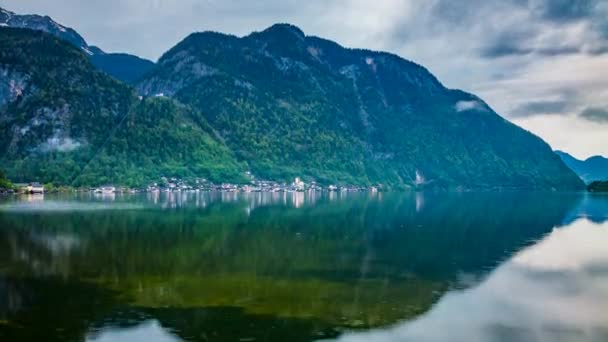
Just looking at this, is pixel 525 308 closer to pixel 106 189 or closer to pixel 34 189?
pixel 34 189

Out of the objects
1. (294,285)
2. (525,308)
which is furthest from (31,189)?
(525,308)

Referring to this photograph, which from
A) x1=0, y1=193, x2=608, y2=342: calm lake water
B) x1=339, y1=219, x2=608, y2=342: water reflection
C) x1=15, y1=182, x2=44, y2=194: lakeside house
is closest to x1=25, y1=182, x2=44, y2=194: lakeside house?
x1=15, y1=182, x2=44, y2=194: lakeside house

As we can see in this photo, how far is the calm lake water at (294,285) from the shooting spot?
2242cm

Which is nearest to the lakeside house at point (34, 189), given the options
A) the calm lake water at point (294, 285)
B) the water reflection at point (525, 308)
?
the calm lake water at point (294, 285)

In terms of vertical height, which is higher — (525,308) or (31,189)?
(31,189)

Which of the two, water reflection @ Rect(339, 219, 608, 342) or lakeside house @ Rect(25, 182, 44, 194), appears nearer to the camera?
water reflection @ Rect(339, 219, 608, 342)

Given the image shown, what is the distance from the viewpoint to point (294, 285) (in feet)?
99.4

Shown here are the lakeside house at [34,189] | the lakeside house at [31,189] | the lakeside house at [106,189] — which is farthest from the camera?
the lakeside house at [106,189]

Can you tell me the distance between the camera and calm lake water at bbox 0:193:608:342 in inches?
883

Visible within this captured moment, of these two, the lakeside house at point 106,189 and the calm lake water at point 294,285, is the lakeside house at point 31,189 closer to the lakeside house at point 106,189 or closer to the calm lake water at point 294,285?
the lakeside house at point 106,189

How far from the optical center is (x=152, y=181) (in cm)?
19800

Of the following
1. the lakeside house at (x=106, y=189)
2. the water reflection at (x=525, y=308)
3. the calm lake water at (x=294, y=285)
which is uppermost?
the lakeside house at (x=106, y=189)

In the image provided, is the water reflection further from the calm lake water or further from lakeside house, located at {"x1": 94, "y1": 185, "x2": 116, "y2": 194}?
lakeside house, located at {"x1": 94, "y1": 185, "x2": 116, "y2": 194}

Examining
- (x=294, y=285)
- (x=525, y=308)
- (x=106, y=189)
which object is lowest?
(x=525, y=308)
